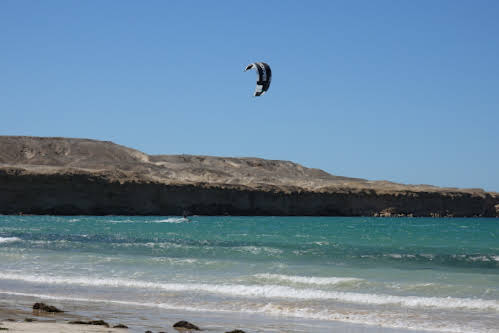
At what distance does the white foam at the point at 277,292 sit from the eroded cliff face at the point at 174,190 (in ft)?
227

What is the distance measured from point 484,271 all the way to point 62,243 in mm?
18396

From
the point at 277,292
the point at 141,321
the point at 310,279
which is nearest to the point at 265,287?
the point at 277,292

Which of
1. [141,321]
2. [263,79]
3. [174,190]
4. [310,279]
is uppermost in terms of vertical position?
[263,79]

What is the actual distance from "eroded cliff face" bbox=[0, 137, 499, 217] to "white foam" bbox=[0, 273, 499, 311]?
69185 millimetres

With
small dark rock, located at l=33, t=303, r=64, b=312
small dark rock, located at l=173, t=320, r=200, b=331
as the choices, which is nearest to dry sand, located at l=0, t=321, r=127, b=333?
small dark rock, located at l=173, t=320, r=200, b=331

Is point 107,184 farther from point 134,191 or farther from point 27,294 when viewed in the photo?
point 27,294

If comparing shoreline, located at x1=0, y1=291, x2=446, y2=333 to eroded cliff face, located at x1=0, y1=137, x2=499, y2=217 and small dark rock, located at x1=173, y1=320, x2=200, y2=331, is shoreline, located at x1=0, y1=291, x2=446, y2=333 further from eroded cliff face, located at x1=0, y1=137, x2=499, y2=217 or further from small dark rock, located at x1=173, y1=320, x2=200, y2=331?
eroded cliff face, located at x1=0, y1=137, x2=499, y2=217

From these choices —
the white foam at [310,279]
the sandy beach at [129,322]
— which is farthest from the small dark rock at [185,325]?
the white foam at [310,279]

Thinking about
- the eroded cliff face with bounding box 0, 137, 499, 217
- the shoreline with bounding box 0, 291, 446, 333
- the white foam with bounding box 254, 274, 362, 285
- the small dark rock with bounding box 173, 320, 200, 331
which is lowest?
the shoreline with bounding box 0, 291, 446, 333

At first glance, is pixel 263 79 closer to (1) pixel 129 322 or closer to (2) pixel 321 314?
(2) pixel 321 314

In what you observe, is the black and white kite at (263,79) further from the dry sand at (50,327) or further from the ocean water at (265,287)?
the dry sand at (50,327)

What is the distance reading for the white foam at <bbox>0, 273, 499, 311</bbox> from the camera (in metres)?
15.4

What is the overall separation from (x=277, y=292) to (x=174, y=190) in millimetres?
77263

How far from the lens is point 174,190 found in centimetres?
9356
